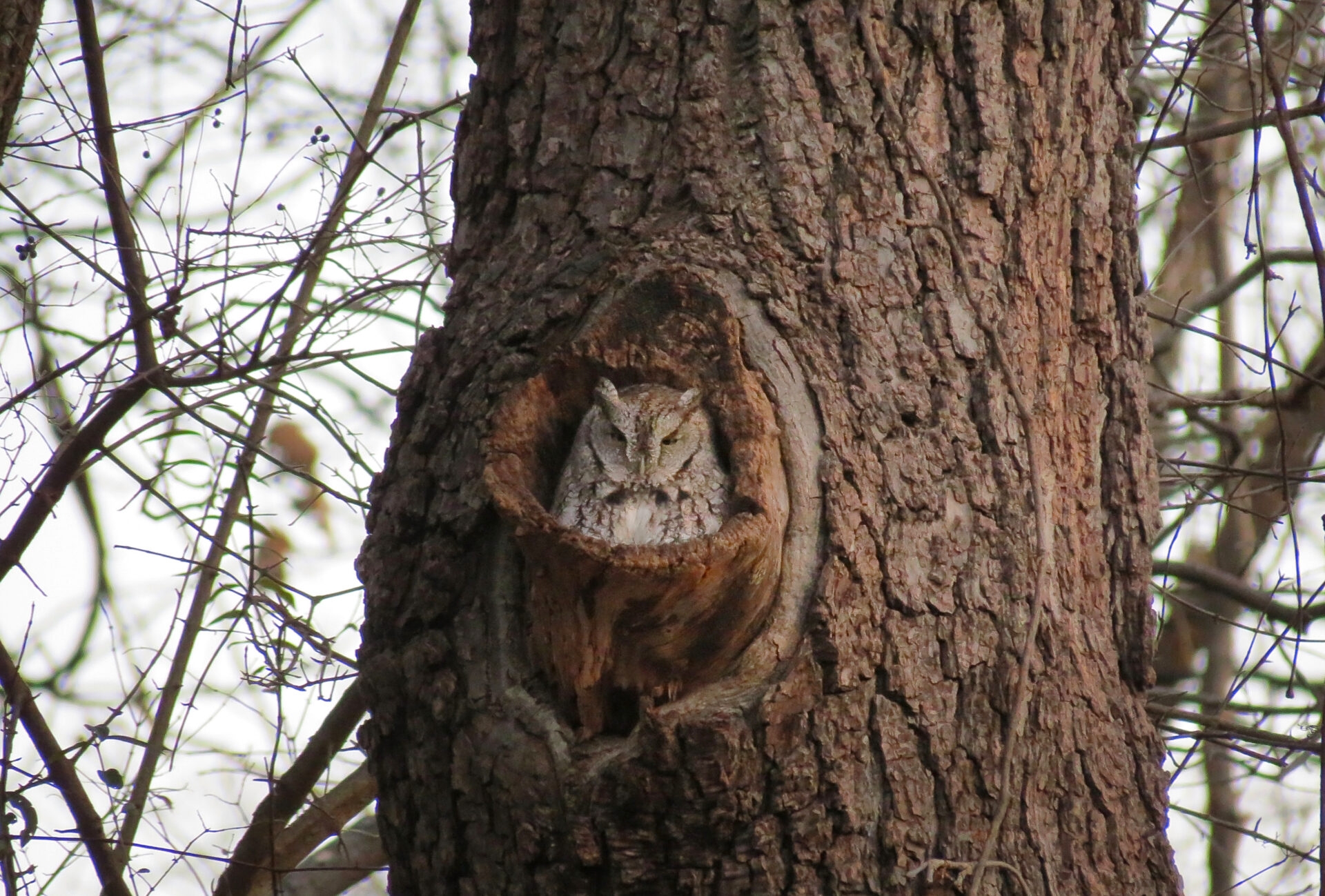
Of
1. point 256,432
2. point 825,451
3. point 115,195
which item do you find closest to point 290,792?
point 256,432

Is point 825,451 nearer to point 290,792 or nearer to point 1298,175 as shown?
point 1298,175

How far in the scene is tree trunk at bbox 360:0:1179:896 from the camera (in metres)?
1.97

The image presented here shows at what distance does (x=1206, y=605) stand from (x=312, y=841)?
4266mm

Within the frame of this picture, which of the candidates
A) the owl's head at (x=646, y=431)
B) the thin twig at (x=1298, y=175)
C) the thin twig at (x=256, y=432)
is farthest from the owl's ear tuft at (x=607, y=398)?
the thin twig at (x=1298, y=175)

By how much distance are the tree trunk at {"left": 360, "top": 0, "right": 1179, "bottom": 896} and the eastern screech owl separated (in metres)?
0.13

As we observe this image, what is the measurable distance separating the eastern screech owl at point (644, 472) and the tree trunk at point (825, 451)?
134 millimetres

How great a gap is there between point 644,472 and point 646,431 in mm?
152

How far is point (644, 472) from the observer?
9.20ft

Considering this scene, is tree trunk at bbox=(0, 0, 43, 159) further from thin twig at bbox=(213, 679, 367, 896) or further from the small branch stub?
thin twig at bbox=(213, 679, 367, 896)

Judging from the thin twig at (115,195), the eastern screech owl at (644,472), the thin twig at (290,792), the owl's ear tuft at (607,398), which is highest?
the thin twig at (115,195)

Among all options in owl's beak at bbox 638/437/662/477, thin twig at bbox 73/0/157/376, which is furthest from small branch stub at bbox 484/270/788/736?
thin twig at bbox 73/0/157/376

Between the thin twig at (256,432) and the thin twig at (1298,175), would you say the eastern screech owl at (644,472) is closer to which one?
the thin twig at (256,432)

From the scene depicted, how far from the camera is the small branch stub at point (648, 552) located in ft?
6.42

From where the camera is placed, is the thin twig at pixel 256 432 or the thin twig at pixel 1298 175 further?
the thin twig at pixel 256 432
